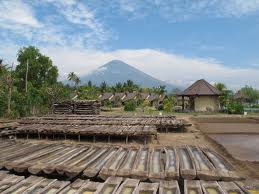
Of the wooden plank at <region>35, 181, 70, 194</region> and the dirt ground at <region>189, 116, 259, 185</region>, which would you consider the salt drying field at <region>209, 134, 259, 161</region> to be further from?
the wooden plank at <region>35, 181, 70, 194</region>

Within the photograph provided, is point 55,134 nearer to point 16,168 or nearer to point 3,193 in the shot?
point 16,168

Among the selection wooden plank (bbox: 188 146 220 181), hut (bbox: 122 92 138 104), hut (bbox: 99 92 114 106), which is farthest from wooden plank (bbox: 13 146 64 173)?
hut (bbox: 122 92 138 104)

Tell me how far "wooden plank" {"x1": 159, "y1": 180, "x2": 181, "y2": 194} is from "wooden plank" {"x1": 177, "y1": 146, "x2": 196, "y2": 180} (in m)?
0.67

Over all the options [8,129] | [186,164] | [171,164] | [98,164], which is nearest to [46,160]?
[98,164]

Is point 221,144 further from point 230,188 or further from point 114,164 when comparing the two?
point 230,188

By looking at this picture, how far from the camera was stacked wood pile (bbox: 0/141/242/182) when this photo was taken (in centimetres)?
768

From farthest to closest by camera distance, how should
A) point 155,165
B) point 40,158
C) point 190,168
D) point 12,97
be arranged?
point 12,97 → point 40,158 → point 155,165 → point 190,168

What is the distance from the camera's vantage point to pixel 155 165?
8.88m

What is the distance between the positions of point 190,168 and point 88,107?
2515 centimetres

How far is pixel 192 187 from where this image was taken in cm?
675

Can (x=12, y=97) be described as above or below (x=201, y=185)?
above

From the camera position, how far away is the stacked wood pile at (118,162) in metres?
7.68

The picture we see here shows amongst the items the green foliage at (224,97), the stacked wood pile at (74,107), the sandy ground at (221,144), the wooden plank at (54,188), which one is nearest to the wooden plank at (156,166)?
the wooden plank at (54,188)

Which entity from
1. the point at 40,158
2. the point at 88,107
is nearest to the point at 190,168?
the point at 40,158
